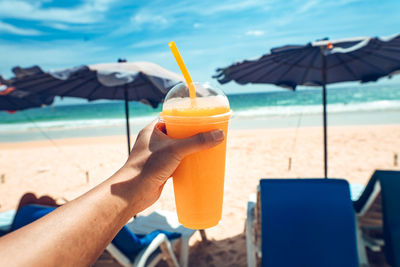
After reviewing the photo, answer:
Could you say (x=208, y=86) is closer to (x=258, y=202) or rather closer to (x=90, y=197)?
(x=90, y=197)

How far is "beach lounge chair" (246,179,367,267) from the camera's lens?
239cm

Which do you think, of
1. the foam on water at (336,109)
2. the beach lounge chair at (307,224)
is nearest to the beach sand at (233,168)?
the beach lounge chair at (307,224)

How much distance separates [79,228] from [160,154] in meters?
0.36

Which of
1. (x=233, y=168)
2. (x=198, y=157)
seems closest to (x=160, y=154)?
(x=198, y=157)

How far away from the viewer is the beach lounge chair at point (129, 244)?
7.76ft

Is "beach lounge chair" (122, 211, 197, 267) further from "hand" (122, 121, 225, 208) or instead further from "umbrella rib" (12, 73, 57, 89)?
"hand" (122, 121, 225, 208)

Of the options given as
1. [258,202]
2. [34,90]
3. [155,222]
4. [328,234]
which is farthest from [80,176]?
[328,234]

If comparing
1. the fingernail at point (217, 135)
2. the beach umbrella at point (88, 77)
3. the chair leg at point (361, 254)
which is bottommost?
the chair leg at point (361, 254)

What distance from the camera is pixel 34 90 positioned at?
4180mm

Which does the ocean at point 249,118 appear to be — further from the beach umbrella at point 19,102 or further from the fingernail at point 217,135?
the fingernail at point 217,135

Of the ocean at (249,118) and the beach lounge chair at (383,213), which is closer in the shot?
the beach lounge chair at (383,213)

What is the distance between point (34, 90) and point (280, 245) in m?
3.88

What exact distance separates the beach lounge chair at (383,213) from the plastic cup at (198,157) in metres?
2.17

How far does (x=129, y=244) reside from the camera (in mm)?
2623
